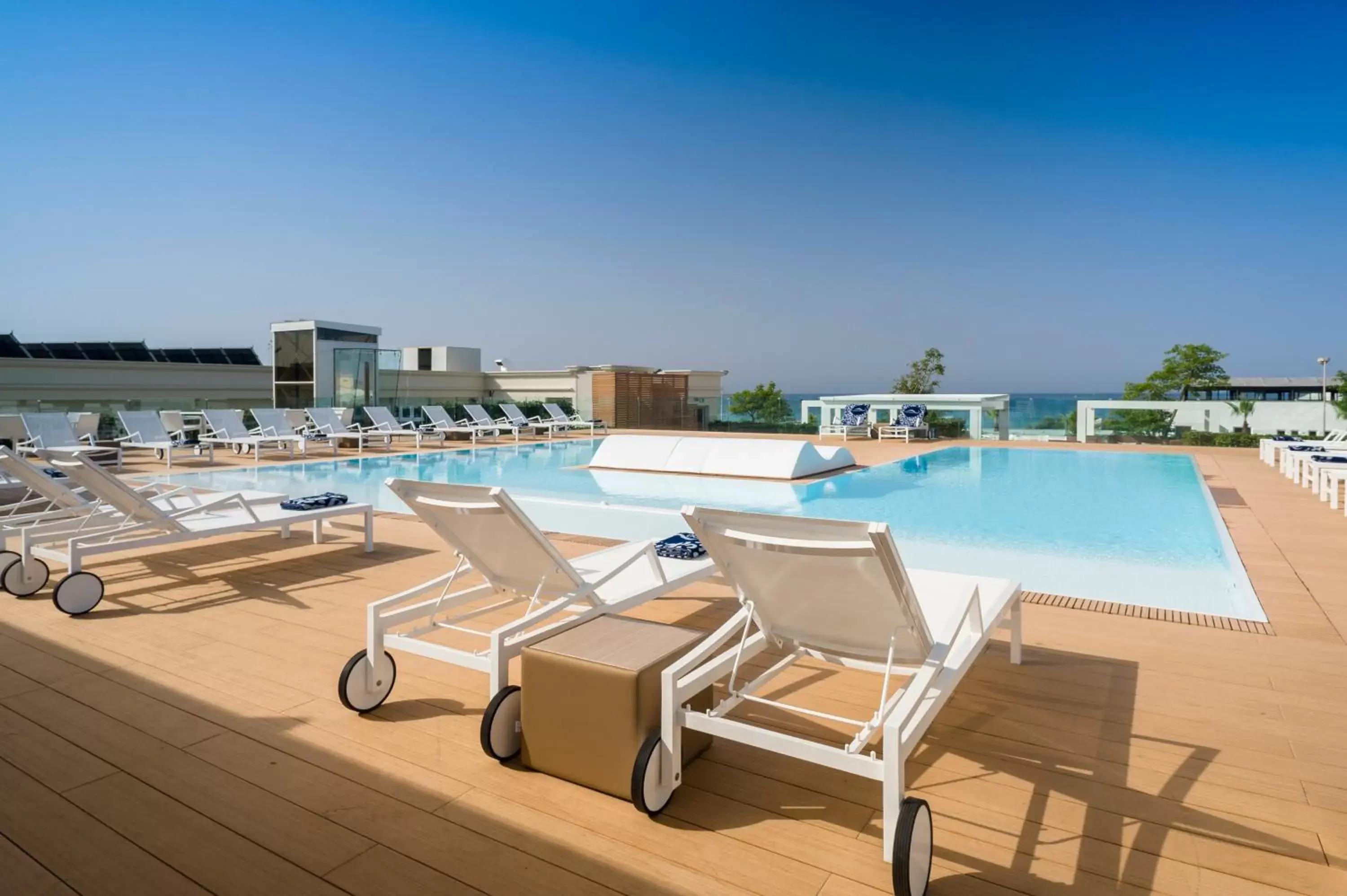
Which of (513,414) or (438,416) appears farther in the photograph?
(513,414)

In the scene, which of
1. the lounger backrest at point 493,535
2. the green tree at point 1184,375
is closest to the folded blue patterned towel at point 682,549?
the lounger backrest at point 493,535

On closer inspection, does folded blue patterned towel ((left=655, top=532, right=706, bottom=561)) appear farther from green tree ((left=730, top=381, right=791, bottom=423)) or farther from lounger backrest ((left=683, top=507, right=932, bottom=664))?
green tree ((left=730, top=381, right=791, bottom=423))

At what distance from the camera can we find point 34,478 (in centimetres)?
479

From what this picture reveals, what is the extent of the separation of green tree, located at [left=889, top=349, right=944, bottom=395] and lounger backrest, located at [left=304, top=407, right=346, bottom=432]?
31362 mm

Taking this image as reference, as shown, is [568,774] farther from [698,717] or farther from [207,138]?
[207,138]

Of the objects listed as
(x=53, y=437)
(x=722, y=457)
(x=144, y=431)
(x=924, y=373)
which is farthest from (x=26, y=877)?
(x=924, y=373)

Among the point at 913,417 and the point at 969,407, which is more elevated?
the point at 969,407

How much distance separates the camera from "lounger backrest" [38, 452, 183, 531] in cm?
429

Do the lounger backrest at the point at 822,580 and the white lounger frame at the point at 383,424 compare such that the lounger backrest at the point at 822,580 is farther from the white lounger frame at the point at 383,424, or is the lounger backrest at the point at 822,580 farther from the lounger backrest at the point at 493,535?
the white lounger frame at the point at 383,424

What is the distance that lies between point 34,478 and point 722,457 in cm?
874

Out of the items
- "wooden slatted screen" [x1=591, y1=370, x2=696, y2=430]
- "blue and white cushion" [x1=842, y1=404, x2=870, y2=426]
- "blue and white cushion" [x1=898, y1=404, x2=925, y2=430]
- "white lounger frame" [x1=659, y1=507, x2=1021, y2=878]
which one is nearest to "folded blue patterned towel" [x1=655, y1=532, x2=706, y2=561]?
"white lounger frame" [x1=659, y1=507, x2=1021, y2=878]

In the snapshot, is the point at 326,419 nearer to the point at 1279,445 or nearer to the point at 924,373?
the point at 1279,445

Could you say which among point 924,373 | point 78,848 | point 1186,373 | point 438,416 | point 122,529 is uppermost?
point 1186,373

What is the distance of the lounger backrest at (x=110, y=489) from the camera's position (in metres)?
4.29
